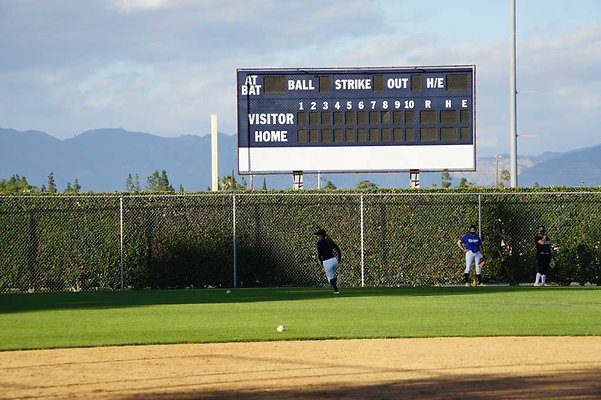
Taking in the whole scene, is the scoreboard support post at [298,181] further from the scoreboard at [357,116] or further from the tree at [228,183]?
the tree at [228,183]

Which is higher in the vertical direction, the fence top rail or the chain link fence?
the fence top rail

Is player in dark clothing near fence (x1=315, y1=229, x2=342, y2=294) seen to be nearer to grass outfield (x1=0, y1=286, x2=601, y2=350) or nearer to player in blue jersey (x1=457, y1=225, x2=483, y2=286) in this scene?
grass outfield (x1=0, y1=286, x2=601, y2=350)

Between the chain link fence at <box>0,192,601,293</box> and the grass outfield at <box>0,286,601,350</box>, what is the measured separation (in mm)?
2277

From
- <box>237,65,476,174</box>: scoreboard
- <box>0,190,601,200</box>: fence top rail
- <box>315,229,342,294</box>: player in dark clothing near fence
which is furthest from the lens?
<box>237,65,476,174</box>: scoreboard

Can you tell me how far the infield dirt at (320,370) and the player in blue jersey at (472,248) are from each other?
13.3 m

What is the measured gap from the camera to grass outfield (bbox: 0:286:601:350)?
17.3 meters

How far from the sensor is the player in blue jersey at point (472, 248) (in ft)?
98.2

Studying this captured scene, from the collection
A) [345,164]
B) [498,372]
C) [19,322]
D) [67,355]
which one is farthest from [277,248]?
[498,372]

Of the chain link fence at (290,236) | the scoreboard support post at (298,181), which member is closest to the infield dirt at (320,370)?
the chain link fence at (290,236)

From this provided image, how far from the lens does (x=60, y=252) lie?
31016mm

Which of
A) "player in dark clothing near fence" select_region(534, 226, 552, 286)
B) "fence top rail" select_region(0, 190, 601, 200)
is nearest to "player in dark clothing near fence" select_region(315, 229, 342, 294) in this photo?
"fence top rail" select_region(0, 190, 601, 200)

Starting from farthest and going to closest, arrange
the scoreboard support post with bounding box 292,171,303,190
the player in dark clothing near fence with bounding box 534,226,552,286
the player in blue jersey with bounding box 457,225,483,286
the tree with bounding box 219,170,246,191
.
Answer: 1. the tree with bounding box 219,170,246,191
2. the scoreboard support post with bounding box 292,171,303,190
3. the player in blue jersey with bounding box 457,225,483,286
4. the player in dark clothing near fence with bounding box 534,226,552,286

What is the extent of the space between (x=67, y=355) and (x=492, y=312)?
902 centimetres

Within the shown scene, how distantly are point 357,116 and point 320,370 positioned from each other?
20104mm
